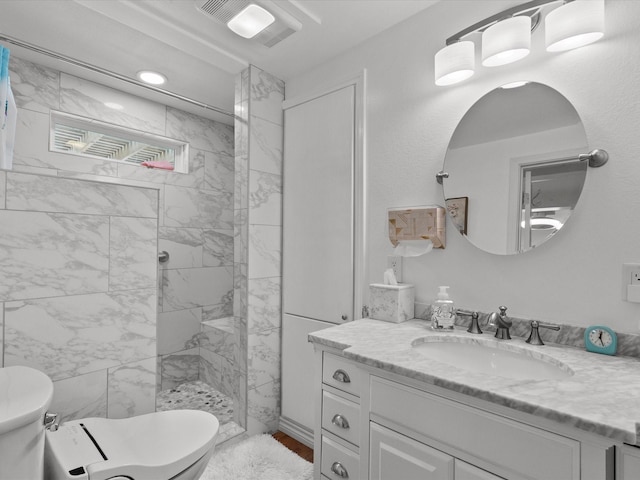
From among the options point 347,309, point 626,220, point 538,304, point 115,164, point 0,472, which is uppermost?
point 115,164

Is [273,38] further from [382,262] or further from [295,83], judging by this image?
[382,262]

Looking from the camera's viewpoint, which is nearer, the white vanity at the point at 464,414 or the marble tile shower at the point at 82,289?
the white vanity at the point at 464,414

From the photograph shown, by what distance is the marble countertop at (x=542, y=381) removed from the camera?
73cm

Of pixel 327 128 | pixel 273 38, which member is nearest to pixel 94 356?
pixel 327 128

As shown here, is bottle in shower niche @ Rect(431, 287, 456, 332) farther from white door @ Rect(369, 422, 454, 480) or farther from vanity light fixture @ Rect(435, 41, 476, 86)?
vanity light fixture @ Rect(435, 41, 476, 86)

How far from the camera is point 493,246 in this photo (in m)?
1.39

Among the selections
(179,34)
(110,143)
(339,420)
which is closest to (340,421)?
(339,420)

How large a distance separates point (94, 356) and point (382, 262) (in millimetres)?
1466

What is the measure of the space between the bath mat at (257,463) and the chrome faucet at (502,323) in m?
1.27

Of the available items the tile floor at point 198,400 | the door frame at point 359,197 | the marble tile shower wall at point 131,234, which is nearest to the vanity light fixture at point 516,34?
the door frame at point 359,197

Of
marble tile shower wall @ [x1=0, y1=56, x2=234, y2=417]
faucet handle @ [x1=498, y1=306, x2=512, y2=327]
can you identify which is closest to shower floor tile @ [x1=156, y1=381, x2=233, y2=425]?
marble tile shower wall @ [x1=0, y1=56, x2=234, y2=417]

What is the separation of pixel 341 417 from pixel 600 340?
94cm

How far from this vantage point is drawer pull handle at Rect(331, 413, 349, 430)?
128cm

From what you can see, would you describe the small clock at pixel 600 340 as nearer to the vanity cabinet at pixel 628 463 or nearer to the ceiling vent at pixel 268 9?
the vanity cabinet at pixel 628 463
